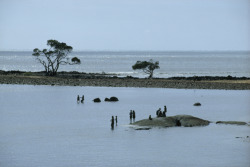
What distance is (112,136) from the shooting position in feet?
187

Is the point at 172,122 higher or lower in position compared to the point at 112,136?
higher

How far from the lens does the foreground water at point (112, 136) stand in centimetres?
4603

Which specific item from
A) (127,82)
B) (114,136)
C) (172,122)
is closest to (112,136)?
(114,136)

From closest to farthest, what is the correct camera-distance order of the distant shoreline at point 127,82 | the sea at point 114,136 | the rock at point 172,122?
the sea at point 114,136 → the rock at point 172,122 → the distant shoreline at point 127,82

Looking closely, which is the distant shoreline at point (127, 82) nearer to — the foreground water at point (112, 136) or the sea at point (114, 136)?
the sea at point (114, 136)

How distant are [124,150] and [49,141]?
28.4 feet

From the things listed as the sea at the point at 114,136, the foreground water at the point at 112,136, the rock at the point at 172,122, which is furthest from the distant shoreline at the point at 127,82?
the rock at the point at 172,122

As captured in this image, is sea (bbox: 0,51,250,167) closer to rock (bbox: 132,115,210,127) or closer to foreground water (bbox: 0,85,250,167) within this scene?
foreground water (bbox: 0,85,250,167)

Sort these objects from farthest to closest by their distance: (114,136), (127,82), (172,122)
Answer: (127,82) → (172,122) → (114,136)

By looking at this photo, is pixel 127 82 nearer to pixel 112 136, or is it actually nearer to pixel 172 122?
pixel 172 122

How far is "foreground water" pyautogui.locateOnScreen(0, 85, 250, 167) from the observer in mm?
46031

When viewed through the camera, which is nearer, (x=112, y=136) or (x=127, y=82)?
(x=112, y=136)

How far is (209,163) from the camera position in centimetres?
4475

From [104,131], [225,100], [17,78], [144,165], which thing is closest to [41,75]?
[17,78]
